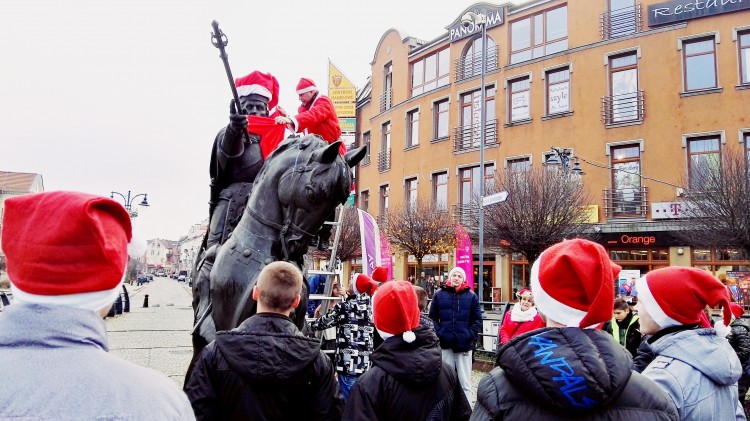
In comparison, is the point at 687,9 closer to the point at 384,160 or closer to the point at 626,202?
the point at 626,202

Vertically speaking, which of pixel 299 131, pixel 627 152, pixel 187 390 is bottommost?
pixel 187 390

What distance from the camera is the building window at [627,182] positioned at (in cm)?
2262

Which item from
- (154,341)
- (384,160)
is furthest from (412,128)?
(154,341)

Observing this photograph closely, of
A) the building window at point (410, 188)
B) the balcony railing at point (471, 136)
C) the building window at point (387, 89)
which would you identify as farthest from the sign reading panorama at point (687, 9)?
the building window at point (387, 89)

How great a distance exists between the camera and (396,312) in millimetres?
3227

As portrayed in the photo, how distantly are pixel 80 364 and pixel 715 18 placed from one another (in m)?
26.1

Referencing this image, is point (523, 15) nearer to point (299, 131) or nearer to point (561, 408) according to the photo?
point (299, 131)

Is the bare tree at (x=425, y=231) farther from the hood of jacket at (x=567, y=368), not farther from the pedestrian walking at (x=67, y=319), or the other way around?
the pedestrian walking at (x=67, y=319)

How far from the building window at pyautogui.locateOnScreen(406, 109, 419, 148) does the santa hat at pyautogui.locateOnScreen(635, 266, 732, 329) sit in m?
29.0

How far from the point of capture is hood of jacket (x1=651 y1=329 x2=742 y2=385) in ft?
8.20

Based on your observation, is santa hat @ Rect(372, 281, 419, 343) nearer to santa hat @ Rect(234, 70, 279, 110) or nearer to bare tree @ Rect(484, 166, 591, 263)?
santa hat @ Rect(234, 70, 279, 110)

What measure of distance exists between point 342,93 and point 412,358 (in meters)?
33.6

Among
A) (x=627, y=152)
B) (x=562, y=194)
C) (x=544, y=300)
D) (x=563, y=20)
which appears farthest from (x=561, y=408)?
(x=563, y=20)

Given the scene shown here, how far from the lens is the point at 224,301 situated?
12.4ft
